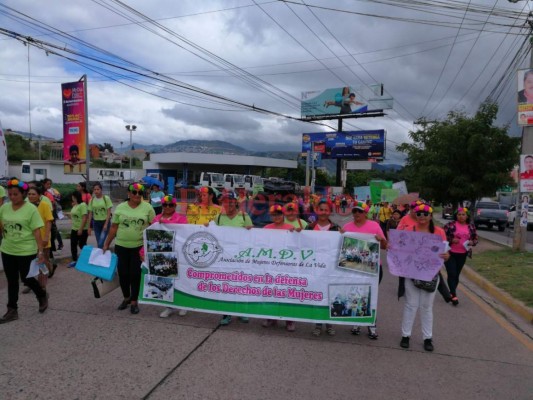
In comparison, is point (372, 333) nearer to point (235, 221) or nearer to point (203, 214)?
point (235, 221)

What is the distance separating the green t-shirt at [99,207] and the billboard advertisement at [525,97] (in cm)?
1208

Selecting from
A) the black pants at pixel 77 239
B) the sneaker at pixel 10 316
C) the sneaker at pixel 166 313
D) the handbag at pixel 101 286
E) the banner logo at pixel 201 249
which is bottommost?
the sneaker at pixel 166 313

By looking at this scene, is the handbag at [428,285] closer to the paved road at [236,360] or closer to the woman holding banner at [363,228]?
the woman holding banner at [363,228]

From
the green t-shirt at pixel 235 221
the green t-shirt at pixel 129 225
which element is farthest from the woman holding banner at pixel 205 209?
the green t-shirt at pixel 129 225

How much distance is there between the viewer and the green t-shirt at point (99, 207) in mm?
8320

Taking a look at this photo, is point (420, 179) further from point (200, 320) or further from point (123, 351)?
point (123, 351)

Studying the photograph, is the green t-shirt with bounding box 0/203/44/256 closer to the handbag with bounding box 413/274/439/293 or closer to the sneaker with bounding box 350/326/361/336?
the sneaker with bounding box 350/326/361/336

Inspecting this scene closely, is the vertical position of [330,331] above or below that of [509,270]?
above

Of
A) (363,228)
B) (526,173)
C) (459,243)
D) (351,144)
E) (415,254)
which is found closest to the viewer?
(415,254)

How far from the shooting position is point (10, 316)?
202 inches

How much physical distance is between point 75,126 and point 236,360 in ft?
46.9

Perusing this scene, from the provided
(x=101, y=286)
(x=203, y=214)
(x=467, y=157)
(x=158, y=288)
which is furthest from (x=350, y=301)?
(x=467, y=157)

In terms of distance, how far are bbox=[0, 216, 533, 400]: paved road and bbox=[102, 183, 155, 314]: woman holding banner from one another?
1.35ft

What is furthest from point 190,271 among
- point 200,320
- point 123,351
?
point 123,351
